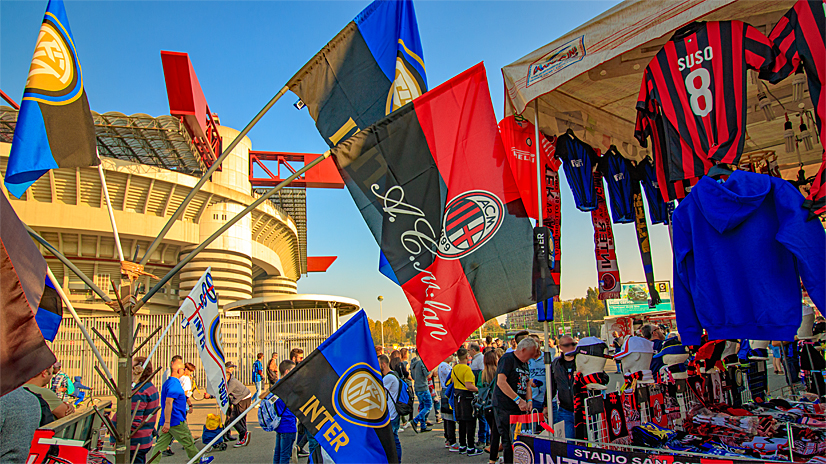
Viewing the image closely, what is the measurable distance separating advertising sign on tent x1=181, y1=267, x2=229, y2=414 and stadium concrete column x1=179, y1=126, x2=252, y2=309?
2202 cm

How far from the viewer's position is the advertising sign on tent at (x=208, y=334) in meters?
5.39

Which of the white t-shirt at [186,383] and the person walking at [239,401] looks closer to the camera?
the person walking at [239,401]

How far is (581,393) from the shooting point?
5.88 meters

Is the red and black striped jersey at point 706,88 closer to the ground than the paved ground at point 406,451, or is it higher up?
higher up

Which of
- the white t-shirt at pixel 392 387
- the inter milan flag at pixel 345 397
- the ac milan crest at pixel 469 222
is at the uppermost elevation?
the ac milan crest at pixel 469 222

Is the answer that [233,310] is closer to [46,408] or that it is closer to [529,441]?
[46,408]

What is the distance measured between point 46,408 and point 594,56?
22.7 ft

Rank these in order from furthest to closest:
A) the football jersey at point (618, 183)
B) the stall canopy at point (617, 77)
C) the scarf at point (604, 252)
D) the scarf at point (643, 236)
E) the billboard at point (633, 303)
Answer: the billboard at point (633, 303) < the scarf at point (643, 236) < the scarf at point (604, 252) < the football jersey at point (618, 183) < the stall canopy at point (617, 77)

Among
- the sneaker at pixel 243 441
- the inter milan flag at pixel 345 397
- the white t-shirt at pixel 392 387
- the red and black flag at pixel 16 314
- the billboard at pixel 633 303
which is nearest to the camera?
the red and black flag at pixel 16 314

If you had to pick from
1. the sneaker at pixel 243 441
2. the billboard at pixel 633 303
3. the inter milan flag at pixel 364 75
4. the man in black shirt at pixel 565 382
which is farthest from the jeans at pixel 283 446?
the billboard at pixel 633 303

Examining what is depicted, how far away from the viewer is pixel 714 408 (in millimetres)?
6469

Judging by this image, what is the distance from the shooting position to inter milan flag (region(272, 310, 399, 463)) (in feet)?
12.5

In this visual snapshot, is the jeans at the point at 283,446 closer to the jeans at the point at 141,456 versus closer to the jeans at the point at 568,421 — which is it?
the jeans at the point at 141,456

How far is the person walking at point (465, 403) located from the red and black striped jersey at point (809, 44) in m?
5.60
